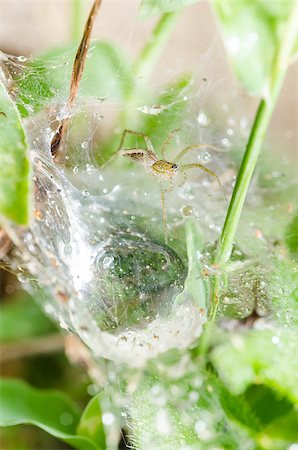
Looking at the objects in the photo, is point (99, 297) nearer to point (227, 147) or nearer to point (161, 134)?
point (161, 134)

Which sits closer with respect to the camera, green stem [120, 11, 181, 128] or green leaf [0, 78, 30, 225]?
green leaf [0, 78, 30, 225]

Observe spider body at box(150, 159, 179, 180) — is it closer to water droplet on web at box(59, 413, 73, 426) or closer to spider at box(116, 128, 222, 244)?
spider at box(116, 128, 222, 244)

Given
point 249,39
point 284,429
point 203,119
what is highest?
point 203,119

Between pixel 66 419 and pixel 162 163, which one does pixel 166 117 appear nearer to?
pixel 162 163

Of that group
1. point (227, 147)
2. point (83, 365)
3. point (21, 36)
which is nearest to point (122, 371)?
point (83, 365)

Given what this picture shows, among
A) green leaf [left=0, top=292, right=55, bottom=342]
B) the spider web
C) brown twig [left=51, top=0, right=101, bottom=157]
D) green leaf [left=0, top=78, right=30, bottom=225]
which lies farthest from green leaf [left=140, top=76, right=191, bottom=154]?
green leaf [left=0, top=292, right=55, bottom=342]

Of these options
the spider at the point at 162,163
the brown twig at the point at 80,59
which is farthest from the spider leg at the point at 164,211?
the brown twig at the point at 80,59

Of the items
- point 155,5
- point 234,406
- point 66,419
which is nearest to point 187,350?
point 234,406
